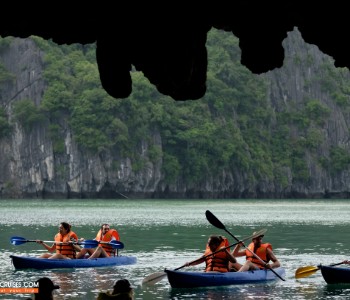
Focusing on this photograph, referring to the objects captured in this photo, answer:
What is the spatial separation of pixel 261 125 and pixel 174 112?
14703mm

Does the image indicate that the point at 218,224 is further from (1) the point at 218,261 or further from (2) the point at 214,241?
(1) the point at 218,261

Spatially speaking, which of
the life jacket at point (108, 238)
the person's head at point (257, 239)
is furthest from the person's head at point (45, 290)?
the life jacket at point (108, 238)

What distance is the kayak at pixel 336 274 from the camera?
73.2 ft

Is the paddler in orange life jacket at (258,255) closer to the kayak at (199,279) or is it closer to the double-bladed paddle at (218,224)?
the double-bladed paddle at (218,224)

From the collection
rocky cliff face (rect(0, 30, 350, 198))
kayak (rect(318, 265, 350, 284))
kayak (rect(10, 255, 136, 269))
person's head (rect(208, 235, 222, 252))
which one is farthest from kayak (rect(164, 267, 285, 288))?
rocky cliff face (rect(0, 30, 350, 198))

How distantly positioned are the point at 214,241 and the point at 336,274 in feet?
11.6

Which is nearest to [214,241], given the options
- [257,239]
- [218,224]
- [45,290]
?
[218,224]

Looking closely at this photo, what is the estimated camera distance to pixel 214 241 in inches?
805

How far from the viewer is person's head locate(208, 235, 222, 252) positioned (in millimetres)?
20263

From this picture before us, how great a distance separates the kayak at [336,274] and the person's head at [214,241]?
9.69ft

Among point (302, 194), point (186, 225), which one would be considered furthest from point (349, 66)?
point (302, 194)

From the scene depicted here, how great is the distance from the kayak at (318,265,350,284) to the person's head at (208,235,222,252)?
295 centimetres

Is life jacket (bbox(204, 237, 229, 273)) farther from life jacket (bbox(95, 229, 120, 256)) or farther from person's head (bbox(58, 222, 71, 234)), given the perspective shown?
life jacket (bbox(95, 229, 120, 256))

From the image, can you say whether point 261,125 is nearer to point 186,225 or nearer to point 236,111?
point 236,111
